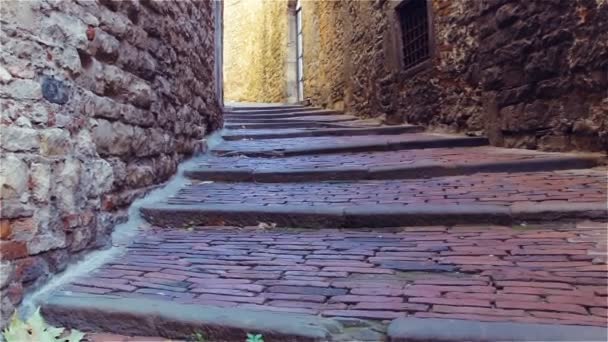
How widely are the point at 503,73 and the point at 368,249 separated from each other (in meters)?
2.67

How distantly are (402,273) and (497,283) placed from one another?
0.37 metres

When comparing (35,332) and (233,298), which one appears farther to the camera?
(233,298)

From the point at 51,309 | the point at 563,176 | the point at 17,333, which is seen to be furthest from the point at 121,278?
the point at 563,176

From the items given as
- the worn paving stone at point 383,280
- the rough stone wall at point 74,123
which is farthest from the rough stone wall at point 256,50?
the worn paving stone at point 383,280

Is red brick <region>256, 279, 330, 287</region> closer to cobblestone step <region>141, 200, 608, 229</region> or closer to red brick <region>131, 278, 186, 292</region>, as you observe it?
red brick <region>131, 278, 186, 292</region>

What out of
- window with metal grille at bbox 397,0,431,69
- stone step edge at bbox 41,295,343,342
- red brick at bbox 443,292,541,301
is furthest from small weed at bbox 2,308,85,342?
window with metal grille at bbox 397,0,431,69

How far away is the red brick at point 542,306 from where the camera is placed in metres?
1.56

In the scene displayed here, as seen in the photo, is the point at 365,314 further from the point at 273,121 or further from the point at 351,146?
the point at 273,121

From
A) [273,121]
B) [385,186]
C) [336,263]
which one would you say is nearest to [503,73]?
[385,186]

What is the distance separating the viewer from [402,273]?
2.02 meters

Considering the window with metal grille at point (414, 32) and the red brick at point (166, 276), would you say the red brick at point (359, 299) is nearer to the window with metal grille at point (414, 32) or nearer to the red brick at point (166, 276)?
the red brick at point (166, 276)

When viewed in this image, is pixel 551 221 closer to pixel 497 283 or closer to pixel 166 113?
pixel 497 283

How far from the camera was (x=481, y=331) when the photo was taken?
1450mm

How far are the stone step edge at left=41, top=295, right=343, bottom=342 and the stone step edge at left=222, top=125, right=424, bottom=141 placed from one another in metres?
3.90
